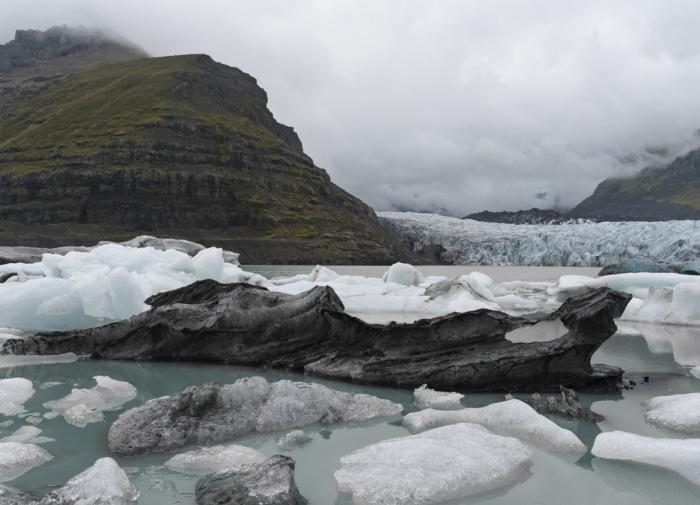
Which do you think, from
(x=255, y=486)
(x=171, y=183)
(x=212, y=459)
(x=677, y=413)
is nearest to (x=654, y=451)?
(x=677, y=413)

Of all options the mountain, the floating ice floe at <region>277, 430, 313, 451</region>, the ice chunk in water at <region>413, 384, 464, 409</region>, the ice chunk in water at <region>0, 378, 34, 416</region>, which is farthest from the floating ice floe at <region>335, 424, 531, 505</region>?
the mountain

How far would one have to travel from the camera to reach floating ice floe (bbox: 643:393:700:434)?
6.73m

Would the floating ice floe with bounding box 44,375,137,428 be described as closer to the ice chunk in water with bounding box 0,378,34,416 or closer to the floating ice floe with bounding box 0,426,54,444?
the ice chunk in water with bounding box 0,378,34,416

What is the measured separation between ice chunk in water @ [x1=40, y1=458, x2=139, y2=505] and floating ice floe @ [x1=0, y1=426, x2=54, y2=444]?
73.4 inches

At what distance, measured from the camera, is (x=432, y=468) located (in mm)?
4891

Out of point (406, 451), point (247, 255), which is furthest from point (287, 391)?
point (247, 255)

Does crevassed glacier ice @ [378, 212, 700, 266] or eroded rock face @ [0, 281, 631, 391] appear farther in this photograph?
crevassed glacier ice @ [378, 212, 700, 266]

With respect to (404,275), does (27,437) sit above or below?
below

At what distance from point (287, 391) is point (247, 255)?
91.9 metres

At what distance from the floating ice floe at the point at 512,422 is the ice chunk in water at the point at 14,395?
5.30 meters

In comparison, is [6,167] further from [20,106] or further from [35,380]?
[35,380]

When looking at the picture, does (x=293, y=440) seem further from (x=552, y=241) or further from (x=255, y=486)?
(x=552, y=241)

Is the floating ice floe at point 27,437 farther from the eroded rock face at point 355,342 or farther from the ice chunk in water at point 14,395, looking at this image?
the eroded rock face at point 355,342

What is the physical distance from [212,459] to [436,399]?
3714 millimetres
